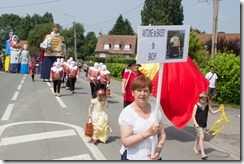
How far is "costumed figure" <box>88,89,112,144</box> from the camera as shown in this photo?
334 inches

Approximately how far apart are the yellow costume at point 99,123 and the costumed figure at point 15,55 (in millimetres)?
25471

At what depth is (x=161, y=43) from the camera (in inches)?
184

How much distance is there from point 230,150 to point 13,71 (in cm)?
2884

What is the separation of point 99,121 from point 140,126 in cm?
459

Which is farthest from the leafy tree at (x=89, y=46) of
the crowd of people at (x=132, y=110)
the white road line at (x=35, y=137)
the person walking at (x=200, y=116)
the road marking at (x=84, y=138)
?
the person walking at (x=200, y=116)

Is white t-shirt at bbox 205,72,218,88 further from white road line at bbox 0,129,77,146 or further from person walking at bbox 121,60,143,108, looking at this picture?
white road line at bbox 0,129,77,146

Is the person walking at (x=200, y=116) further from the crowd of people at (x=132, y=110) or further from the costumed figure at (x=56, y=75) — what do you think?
the costumed figure at (x=56, y=75)

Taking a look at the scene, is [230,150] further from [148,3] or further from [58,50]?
[148,3]

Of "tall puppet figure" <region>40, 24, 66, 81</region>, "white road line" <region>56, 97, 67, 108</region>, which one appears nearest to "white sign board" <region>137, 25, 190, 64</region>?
"white road line" <region>56, 97, 67, 108</region>

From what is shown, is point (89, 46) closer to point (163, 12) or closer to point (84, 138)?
point (163, 12)

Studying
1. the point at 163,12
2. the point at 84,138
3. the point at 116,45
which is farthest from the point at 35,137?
the point at 116,45

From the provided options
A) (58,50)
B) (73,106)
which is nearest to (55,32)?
(58,50)

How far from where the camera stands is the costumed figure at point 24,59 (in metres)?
32.1

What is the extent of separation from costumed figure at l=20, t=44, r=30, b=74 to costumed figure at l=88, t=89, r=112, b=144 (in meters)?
24.4
